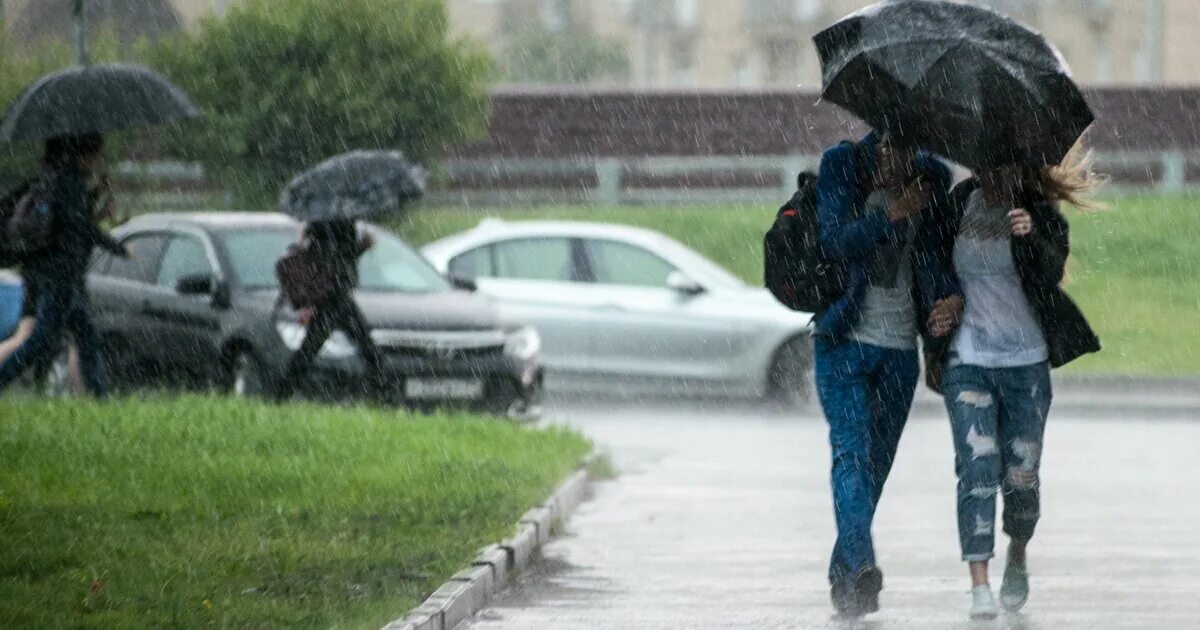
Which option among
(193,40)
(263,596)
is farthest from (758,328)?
(193,40)

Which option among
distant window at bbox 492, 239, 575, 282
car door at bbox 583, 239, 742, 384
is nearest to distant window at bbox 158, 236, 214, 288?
distant window at bbox 492, 239, 575, 282

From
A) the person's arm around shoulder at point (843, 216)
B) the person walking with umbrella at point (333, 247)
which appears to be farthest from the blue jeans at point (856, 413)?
the person walking with umbrella at point (333, 247)

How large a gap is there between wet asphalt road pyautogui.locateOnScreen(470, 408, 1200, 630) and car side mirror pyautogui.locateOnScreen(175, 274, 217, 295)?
2.77 m

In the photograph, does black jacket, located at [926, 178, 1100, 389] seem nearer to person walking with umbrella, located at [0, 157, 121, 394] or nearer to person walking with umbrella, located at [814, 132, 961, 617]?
person walking with umbrella, located at [814, 132, 961, 617]

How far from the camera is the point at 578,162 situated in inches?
1318

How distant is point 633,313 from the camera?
59.6 feet

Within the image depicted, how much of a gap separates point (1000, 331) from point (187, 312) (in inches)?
346

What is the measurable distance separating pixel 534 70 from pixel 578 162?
3516 cm

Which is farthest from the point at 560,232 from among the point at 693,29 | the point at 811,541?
the point at 693,29

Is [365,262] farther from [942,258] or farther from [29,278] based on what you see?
[942,258]

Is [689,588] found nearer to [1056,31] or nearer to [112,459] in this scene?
[112,459]

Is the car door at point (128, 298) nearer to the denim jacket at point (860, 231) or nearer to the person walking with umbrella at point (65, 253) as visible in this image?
the person walking with umbrella at point (65, 253)

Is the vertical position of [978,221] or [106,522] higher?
[978,221]

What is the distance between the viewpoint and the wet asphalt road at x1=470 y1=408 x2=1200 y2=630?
8258 mm
